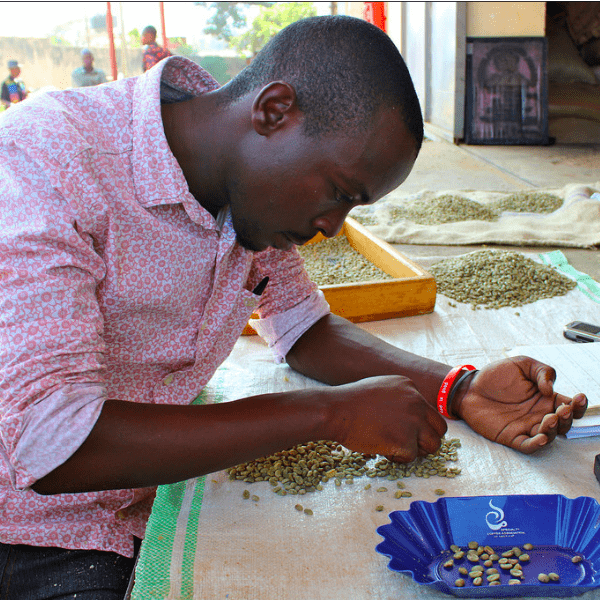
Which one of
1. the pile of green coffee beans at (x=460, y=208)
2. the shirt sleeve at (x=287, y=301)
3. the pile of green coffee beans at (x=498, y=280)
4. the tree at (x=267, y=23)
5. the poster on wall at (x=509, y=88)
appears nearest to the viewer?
the shirt sleeve at (x=287, y=301)

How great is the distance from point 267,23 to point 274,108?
17139mm

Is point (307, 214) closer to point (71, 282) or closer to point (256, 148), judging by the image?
point (256, 148)

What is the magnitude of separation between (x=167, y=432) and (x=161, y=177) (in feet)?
1.41

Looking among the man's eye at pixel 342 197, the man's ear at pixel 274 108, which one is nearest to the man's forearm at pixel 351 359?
the man's eye at pixel 342 197

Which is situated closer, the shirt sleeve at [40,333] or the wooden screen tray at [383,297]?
the shirt sleeve at [40,333]

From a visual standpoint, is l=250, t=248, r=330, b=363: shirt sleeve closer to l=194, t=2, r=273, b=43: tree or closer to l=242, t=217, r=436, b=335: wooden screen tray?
l=242, t=217, r=436, b=335: wooden screen tray

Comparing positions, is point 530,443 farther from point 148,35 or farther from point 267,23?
point 267,23

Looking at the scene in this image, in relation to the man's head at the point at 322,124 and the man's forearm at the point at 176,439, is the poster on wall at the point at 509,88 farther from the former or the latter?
the man's forearm at the point at 176,439

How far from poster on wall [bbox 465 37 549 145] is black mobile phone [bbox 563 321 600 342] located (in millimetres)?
5940

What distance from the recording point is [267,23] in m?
16.7

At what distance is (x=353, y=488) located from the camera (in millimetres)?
1202

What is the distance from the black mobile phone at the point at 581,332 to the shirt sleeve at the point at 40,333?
1.51 m

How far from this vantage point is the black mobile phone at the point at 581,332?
6.29ft

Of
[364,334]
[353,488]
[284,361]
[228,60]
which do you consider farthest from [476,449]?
[228,60]
